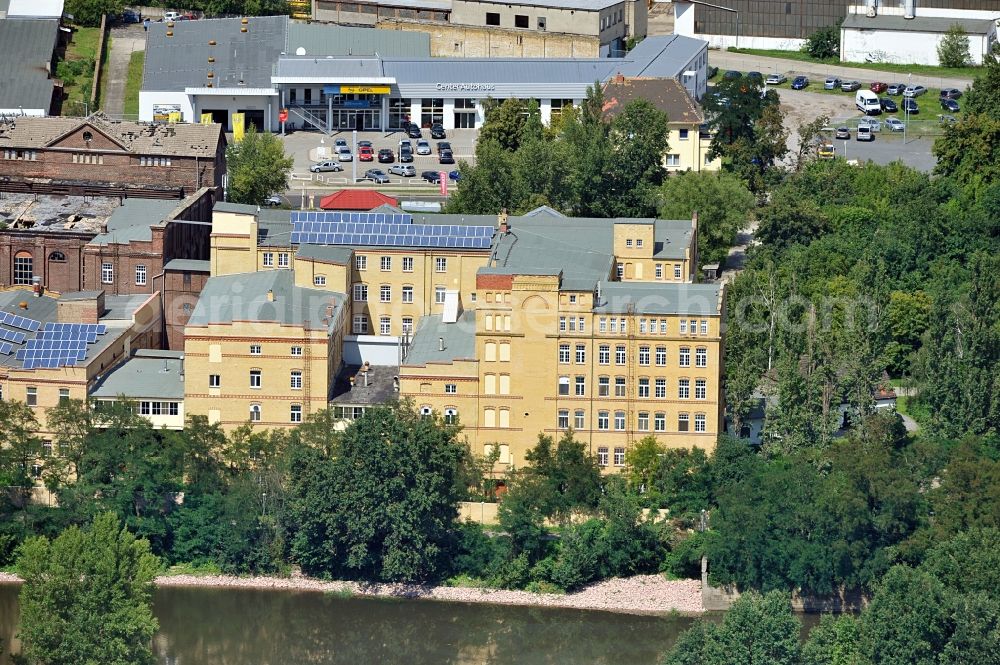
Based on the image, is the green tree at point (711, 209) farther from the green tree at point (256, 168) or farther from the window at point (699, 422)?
the window at point (699, 422)

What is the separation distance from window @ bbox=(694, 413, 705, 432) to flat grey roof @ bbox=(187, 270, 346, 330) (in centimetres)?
1765

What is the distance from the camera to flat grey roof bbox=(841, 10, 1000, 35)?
646 feet

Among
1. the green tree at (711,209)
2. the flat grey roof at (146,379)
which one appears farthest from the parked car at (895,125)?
the flat grey roof at (146,379)

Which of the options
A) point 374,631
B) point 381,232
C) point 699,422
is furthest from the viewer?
point 381,232

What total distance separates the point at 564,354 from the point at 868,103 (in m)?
66.0

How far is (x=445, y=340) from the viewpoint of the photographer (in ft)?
411

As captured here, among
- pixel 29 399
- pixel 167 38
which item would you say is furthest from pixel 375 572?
pixel 167 38

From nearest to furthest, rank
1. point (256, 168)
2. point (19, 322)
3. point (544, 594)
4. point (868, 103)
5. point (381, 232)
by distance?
point (544, 594) → point (19, 322) → point (381, 232) → point (256, 168) → point (868, 103)

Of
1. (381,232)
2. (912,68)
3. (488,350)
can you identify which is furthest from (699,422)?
(912,68)

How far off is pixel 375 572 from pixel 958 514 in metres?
25.6

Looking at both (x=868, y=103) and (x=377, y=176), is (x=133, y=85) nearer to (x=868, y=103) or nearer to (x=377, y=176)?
(x=377, y=176)

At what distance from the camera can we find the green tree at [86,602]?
104 meters

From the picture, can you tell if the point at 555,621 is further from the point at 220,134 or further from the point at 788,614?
the point at 220,134

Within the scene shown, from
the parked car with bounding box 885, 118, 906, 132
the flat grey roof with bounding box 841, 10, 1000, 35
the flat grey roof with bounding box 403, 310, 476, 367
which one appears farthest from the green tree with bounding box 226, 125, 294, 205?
the flat grey roof with bounding box 841, 10, 1000, 35
